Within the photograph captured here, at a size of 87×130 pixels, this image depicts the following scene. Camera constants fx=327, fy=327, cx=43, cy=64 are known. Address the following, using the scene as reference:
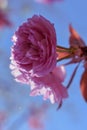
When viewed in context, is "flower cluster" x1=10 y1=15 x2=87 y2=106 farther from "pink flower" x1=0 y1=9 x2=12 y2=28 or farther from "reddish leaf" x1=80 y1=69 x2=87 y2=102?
"pink flower" x1=0 y1=9 x2=12 y2=28

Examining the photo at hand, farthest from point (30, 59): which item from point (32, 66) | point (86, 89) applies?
point (86, 89)

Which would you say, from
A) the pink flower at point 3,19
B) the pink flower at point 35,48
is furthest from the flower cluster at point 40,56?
the pink flower at point 3,19

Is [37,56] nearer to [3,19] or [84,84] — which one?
[84,84]

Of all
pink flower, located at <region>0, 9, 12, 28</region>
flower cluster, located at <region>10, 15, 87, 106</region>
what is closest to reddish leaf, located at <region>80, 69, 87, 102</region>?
flower cluster, located at <region>10, 15, 87, 106</region>

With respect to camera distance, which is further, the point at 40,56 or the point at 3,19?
the point at 3,19

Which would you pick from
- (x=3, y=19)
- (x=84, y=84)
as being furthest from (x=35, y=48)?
(x=3, y=19)
